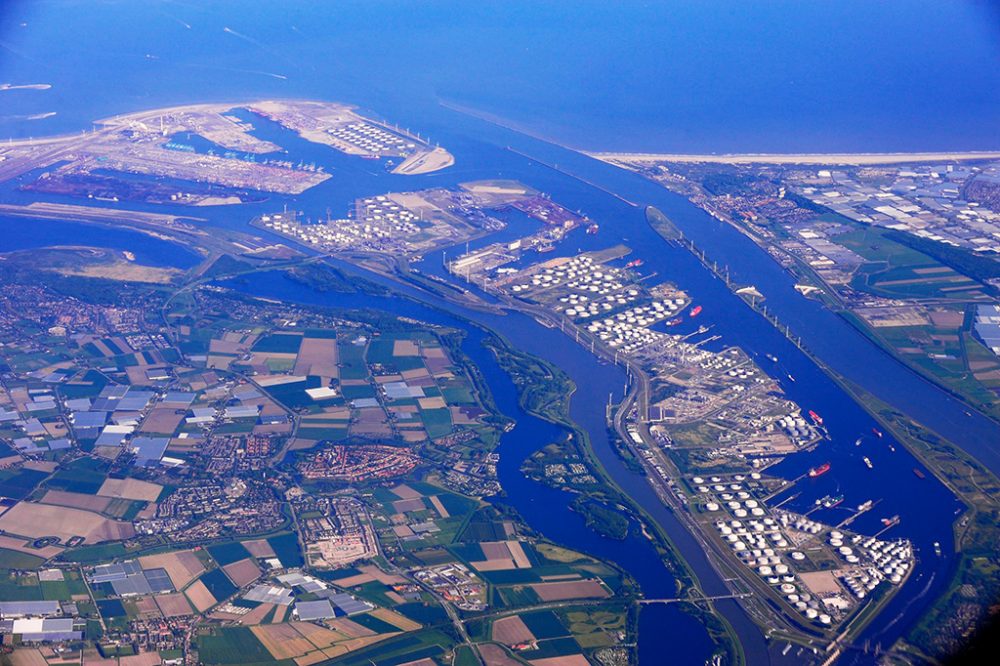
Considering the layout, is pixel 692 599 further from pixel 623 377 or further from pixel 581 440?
pixel 623 377

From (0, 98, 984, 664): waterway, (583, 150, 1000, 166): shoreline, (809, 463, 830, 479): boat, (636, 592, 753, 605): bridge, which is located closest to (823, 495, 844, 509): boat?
(0, 98, 984, 664): waterway

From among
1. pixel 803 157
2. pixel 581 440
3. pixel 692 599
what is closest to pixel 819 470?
pixel 581 440

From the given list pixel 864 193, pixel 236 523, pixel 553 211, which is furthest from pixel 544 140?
Result: pixel 236 523

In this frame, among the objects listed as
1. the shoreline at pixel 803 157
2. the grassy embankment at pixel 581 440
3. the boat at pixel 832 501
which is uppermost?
the shoreline at pixel 803 157

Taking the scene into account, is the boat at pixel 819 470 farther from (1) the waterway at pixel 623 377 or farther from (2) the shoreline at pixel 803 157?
(2) the shoreline at pixel 803 157

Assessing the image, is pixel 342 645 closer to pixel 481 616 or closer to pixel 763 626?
pixel 481 616

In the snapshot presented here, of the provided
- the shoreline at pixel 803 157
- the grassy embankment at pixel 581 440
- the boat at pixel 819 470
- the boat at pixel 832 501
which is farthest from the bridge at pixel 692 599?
the shoreline at pixel 803 157

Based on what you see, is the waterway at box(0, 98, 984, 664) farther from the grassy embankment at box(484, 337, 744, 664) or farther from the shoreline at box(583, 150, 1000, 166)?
the shoreline at box(583, 150, 1000, 166)
